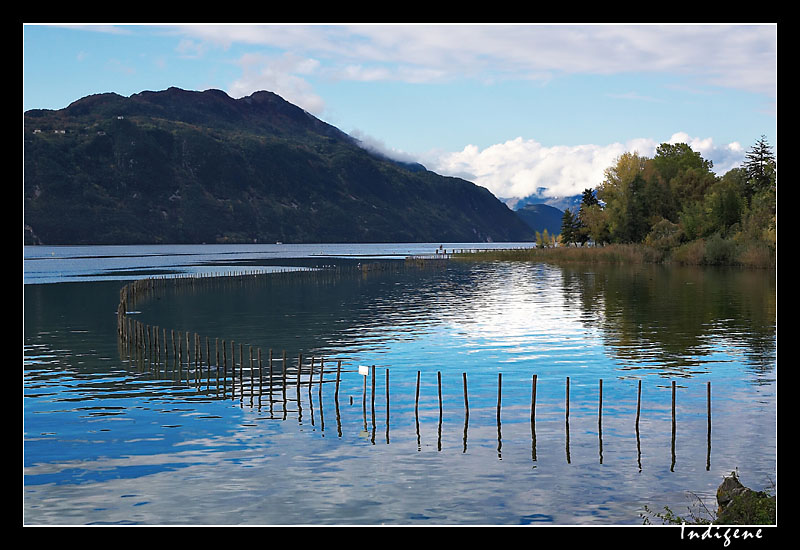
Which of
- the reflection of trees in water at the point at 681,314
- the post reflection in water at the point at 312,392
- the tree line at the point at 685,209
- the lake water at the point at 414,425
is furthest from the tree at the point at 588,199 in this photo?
the post reflection in water at the point at 312,392

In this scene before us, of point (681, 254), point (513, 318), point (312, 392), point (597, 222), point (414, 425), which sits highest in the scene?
point (597, 222)

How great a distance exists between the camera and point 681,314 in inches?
2933

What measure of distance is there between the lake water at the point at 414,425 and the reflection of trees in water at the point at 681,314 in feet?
1.48

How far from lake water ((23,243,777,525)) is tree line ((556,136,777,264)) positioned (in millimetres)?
67645

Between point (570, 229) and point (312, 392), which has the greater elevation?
point (570, 229)

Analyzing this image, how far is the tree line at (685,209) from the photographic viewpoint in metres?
135

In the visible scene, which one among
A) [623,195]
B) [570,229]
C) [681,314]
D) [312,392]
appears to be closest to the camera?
[312,392]

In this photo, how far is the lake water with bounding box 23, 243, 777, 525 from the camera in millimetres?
25188

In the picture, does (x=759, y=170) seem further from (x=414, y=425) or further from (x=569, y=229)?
(x=414, y=425)

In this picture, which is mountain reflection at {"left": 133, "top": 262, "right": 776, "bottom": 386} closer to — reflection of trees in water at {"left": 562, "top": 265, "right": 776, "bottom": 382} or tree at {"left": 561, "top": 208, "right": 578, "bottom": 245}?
reflection of trees in water at {"left": 562, "top": 265, "right": 776, "bottom": 382}

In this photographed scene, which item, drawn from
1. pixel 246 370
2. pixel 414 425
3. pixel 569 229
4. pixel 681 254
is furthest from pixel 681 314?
pixel 569 229

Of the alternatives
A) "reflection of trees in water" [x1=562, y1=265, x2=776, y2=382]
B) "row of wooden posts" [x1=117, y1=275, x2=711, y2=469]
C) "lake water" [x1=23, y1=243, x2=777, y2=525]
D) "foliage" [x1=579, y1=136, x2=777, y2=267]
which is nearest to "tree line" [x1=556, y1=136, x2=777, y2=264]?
"foliage" [x1=579, y1=136, x2=777, y2=267]

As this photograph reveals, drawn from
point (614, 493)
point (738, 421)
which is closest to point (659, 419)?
point (738, 421)

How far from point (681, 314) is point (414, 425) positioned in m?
46.7
